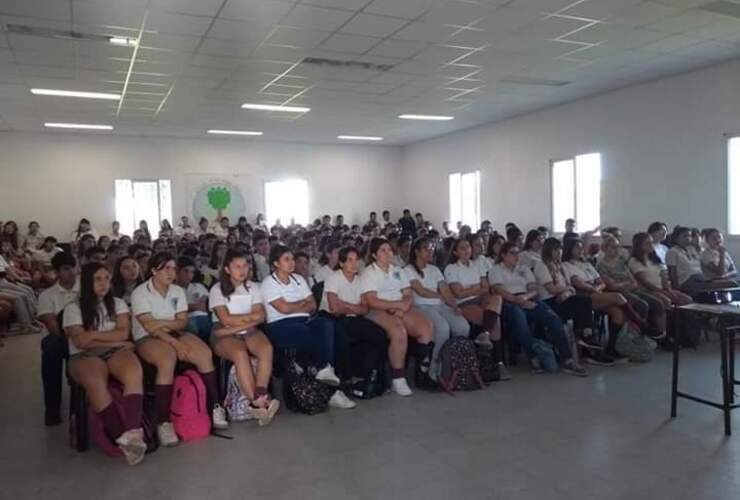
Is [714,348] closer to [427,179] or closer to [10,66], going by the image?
[10,66]

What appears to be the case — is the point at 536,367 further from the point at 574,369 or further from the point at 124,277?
the point at 124,277

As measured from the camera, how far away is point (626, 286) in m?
5.59

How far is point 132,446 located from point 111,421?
0.65 feet

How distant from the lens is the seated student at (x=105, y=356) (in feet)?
10.6

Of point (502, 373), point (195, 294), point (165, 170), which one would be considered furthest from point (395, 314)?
point (165, 170)

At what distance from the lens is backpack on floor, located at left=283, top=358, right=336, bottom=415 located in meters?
3.90

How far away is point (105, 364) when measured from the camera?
11.1 ft

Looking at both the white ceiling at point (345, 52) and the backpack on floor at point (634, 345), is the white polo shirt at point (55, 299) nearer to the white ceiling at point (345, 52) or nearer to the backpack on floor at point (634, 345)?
the white ceiling at point (345, 52)

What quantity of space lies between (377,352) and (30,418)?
253cm

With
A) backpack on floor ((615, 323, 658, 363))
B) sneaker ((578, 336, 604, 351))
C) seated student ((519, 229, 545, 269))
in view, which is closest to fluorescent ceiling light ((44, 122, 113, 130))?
seated student ((519, 229, 545, 269))

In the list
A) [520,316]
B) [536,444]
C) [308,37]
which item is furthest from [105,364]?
[308,37]

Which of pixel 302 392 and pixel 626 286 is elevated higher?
pixel 626 286

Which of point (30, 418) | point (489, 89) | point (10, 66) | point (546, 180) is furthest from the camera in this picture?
point (546, 180)

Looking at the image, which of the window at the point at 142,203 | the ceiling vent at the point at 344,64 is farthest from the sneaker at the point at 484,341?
the window at the point at 142,203
